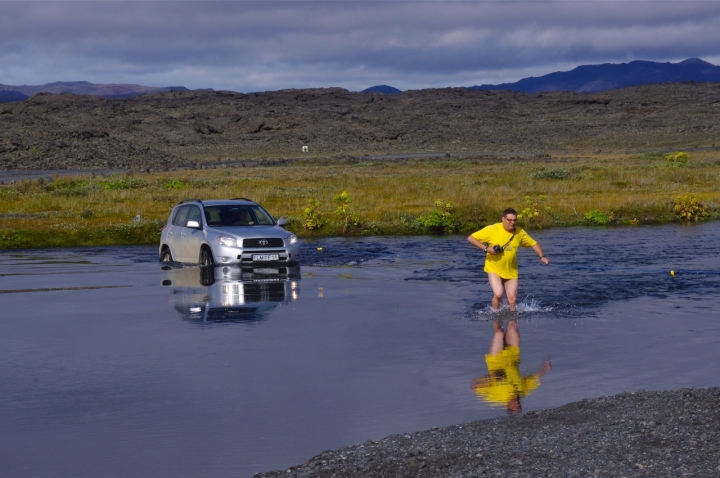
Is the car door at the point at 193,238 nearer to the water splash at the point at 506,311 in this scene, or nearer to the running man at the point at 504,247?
the water splash at the point at 506,311

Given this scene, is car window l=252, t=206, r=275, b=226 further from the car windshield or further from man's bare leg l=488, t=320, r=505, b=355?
man's bare leg l=488, t=320, r=505, b=355

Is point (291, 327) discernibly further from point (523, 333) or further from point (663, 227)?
point (663, 227)

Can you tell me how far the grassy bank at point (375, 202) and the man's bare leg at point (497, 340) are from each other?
16070 millimetres

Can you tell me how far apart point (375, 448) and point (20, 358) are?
5926 mm

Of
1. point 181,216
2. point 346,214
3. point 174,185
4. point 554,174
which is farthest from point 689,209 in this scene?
point 174,185

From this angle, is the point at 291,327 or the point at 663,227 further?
the point at 663,227

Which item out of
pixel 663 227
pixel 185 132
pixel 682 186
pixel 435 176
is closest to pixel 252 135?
pixel 185 132

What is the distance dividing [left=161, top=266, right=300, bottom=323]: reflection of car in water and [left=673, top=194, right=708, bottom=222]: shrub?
671 inches

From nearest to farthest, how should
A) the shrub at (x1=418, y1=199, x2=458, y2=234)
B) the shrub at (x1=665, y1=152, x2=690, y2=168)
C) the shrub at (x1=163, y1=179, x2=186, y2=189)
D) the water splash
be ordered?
the water splash
the shrub at (x1=418, y1=199, x2=458, y2=234)
the shrub at (x1=163, y1=179, x2=186, y2=189)
the shrub at (x1=665, y1=152, x2=690, y2=168)

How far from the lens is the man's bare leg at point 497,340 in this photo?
12.1 meters

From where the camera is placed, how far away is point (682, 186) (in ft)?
143

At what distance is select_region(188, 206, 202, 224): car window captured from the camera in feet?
69.8

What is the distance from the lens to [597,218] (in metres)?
32.1

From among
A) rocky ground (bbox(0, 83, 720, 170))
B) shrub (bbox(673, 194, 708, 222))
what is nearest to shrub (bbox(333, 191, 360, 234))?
shrub (bbox(673, 194, 708, 222))
